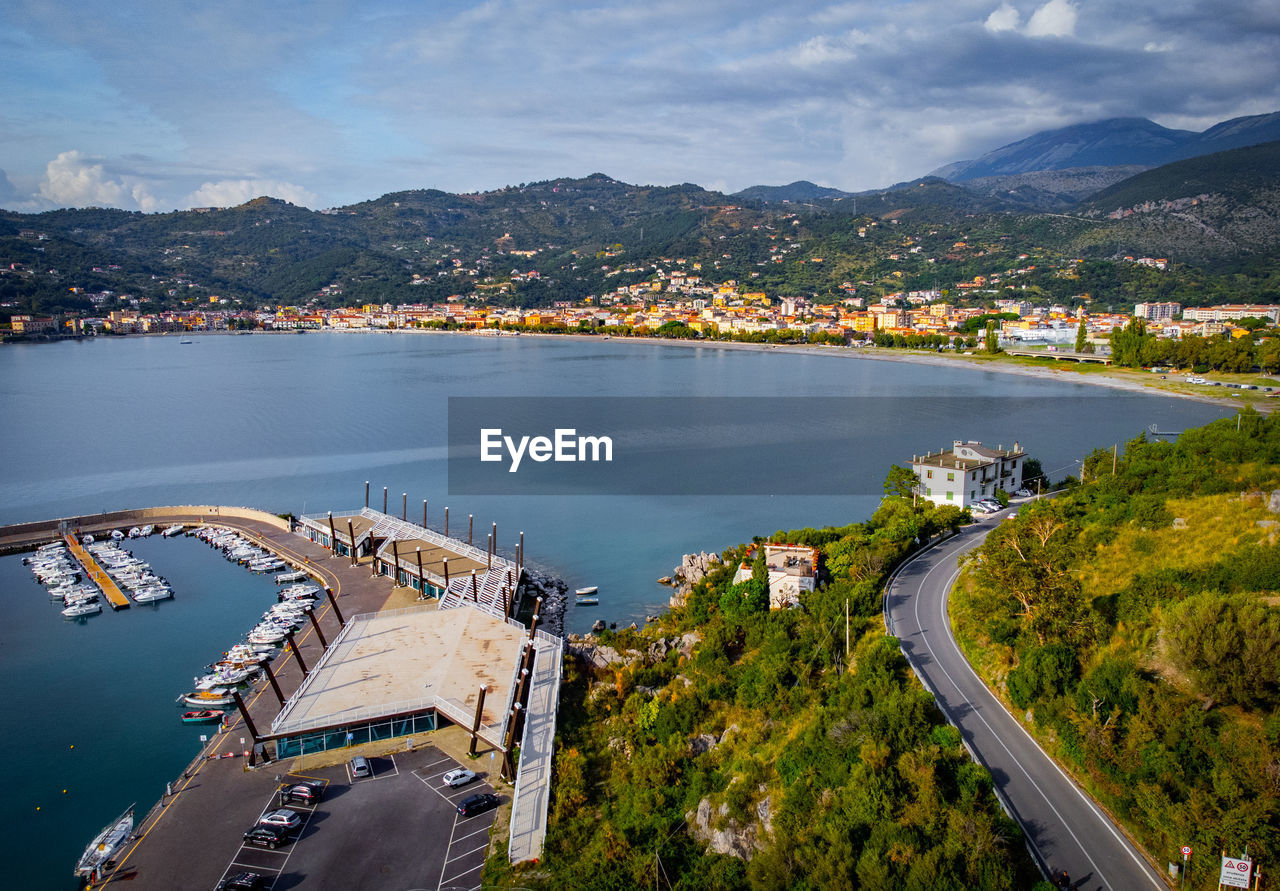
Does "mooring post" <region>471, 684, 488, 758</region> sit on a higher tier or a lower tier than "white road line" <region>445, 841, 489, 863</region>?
higher

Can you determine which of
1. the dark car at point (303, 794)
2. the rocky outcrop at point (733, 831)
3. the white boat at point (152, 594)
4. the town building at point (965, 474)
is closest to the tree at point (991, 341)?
the town building at point (965, 474)

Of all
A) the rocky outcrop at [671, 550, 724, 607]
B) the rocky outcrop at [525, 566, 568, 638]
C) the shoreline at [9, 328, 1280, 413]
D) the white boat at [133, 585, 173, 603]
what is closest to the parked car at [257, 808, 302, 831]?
the rocky outcrop at [525, 566, 568, 638]

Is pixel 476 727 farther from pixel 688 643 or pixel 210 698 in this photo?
pixel 210 698

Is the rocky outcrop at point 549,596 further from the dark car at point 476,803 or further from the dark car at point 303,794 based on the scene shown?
the dark car at point 303,794

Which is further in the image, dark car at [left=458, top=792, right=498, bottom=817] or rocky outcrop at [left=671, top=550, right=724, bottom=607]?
rocky outcrop at [left=671, top=550, right=724, bottom=607]

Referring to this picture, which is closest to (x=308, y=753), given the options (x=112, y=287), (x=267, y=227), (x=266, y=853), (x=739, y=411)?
(x=266, y=853)

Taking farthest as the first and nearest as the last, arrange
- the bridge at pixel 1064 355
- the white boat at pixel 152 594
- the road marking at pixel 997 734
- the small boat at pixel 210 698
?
the bridge at pixel 1064 355 < the white boat at pixel 152 594 < the small boat at pixel 210 698 < the road marking at pixel 997 734

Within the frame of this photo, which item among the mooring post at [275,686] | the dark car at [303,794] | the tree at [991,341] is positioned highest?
the tree at [991,341]

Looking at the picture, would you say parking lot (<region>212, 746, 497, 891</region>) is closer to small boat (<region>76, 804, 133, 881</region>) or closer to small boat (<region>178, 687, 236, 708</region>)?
small boat (<region>76, 804, 133, 881</region>)
